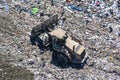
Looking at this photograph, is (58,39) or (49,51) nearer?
(58,39)

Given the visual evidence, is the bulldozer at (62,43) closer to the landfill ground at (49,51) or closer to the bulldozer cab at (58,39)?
the bulldozer cab at (58,39)

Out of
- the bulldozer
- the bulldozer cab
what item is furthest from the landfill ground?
the bulldozer cab

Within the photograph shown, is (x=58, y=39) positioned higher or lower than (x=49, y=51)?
higher

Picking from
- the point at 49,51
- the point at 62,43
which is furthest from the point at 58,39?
the point at 49,51

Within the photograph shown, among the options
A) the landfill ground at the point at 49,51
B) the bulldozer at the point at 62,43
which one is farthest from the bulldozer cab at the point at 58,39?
the landfill ground at the point at 49,51

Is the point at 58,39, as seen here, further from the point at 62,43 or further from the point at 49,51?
the point at 49,51
